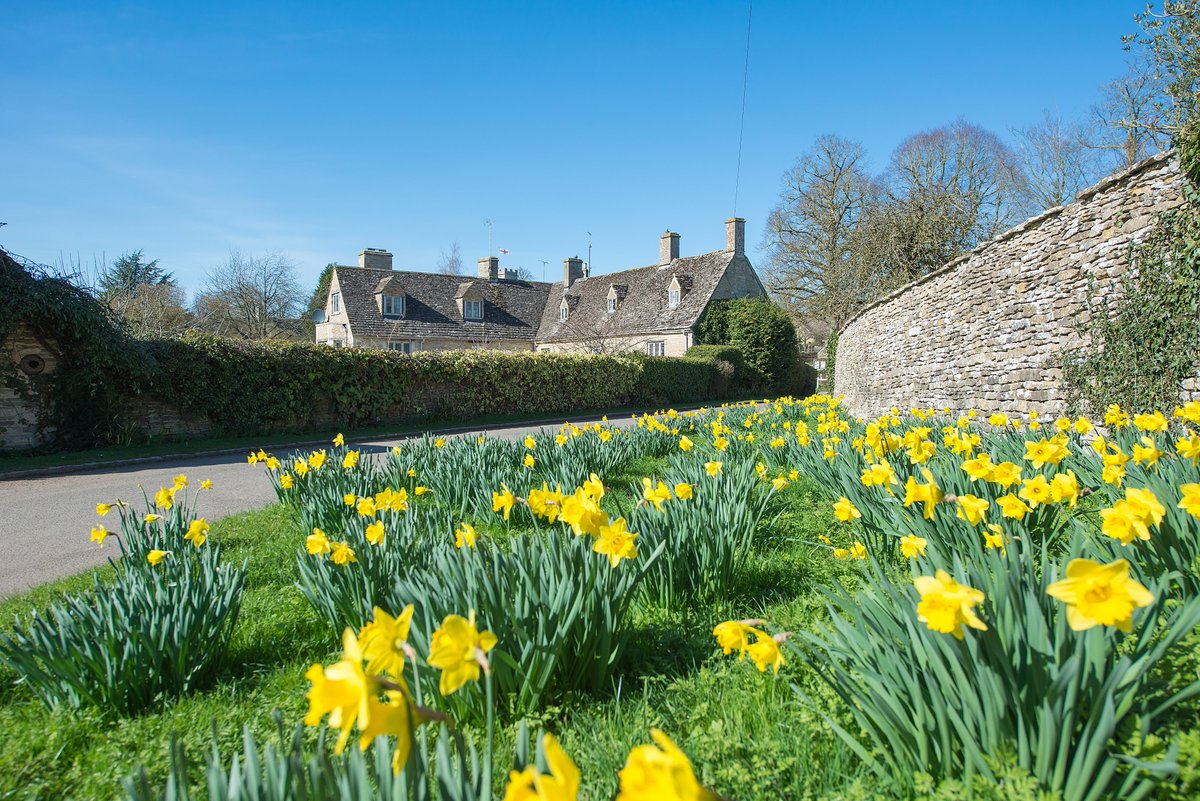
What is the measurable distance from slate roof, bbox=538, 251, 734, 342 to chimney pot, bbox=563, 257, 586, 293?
2.76ft

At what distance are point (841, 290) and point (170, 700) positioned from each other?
30.6 metres

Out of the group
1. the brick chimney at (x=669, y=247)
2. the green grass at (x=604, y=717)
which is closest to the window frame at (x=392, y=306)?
the brick chimney at (x=669, y=247)

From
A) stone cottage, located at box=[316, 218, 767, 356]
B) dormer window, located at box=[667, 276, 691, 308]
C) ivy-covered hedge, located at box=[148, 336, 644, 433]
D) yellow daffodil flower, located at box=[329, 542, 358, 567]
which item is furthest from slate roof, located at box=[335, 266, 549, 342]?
yellow daffodil flower, located at box=[329, 542, 358, 567]

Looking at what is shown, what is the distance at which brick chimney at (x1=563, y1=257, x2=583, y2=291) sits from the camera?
138ft

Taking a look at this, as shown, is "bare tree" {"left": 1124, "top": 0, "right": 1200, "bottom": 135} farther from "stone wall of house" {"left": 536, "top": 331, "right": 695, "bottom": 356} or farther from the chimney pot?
the chimney pot

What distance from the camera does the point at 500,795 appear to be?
1.91m

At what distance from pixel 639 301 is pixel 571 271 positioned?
23.5 ft

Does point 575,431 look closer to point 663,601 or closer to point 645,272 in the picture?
point 663,601

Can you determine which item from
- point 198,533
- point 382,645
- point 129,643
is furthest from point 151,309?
point 382,645

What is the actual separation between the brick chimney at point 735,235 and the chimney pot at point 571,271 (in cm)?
1083

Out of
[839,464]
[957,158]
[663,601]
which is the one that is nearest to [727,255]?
[957,158]

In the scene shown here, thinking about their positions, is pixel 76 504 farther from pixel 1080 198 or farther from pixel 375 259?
pixel 375 259

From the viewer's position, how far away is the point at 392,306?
35.9m

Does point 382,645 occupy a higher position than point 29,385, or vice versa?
point 29,385
